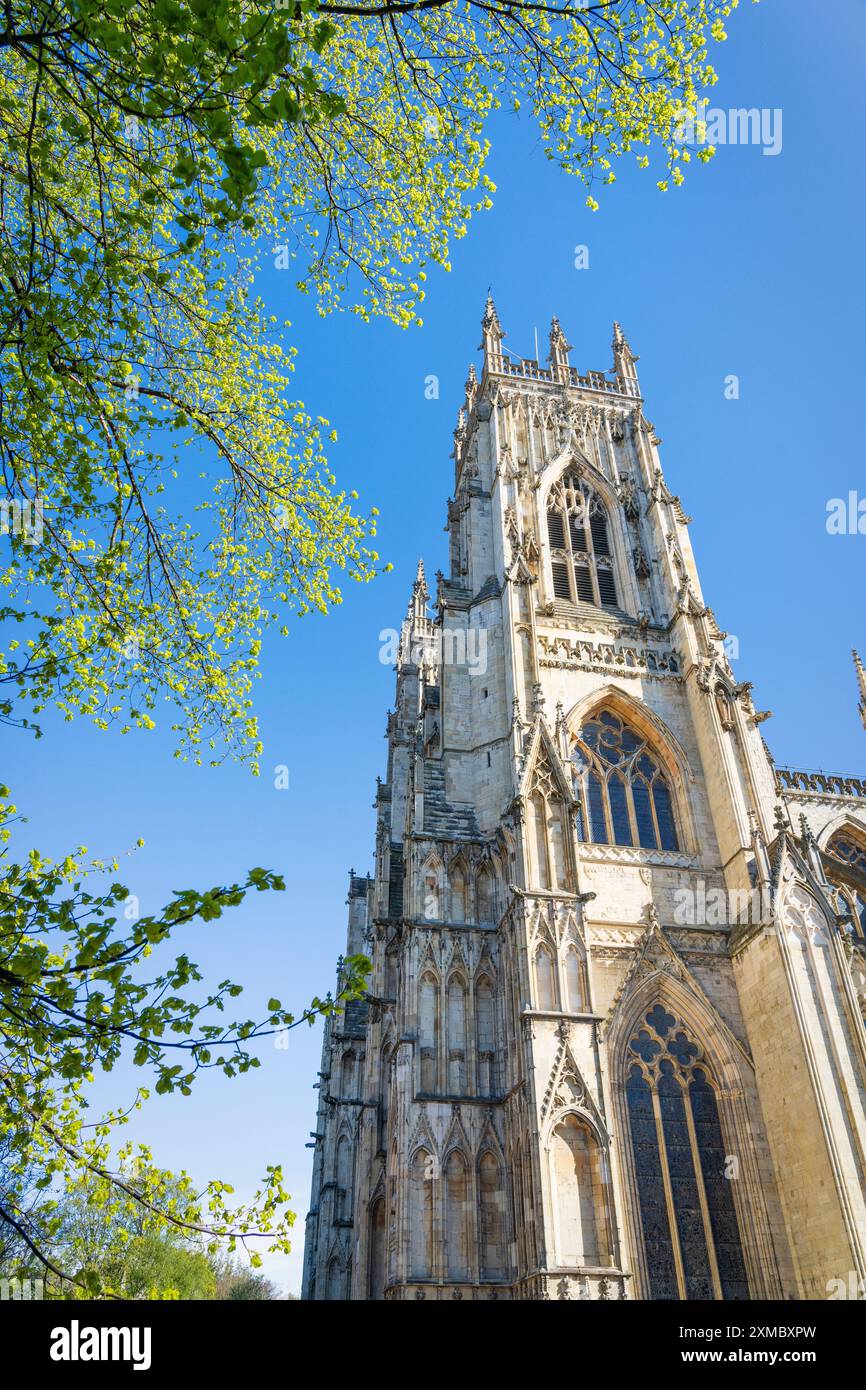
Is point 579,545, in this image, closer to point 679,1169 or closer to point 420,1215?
point 679,1169

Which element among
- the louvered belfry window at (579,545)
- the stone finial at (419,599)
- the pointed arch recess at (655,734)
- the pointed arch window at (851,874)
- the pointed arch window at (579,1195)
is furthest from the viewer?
the stone finial at (419,599)

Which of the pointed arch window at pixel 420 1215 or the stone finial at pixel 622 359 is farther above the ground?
the stone finial at pixel 622 359

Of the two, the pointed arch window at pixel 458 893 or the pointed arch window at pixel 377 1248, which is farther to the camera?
the pointed arch window at pixel 377 1248

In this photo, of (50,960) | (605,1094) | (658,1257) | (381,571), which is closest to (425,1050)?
(605,1094)

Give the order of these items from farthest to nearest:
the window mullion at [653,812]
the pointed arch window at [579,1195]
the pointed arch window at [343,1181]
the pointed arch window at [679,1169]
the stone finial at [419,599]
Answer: the stone finial at [419,599] → the pointed arch window at [343,1181] → the window mullion at [653,812] → the pointed arch window at [679,1169] → the pointed arch window at [579,1195]

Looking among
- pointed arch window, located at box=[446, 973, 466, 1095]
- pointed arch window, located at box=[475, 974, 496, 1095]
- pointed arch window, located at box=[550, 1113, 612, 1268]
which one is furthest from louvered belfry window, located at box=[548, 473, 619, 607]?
pointed arch window, located at box=[550, 1113, 612, 1268]

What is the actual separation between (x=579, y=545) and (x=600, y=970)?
43.8 ft

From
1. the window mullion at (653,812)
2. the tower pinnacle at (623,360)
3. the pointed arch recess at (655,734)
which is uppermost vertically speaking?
the tower pinnacle at (623,360)

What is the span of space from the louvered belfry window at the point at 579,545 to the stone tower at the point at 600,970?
0.10 meters

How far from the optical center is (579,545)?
87.5 feet

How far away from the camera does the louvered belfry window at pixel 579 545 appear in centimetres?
2558

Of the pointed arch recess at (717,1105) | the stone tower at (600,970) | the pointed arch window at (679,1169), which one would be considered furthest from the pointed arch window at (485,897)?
the pointed arch window at (679,1169)

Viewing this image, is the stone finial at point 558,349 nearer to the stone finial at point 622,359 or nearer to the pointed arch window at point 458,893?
the stone finial at point 622,359
